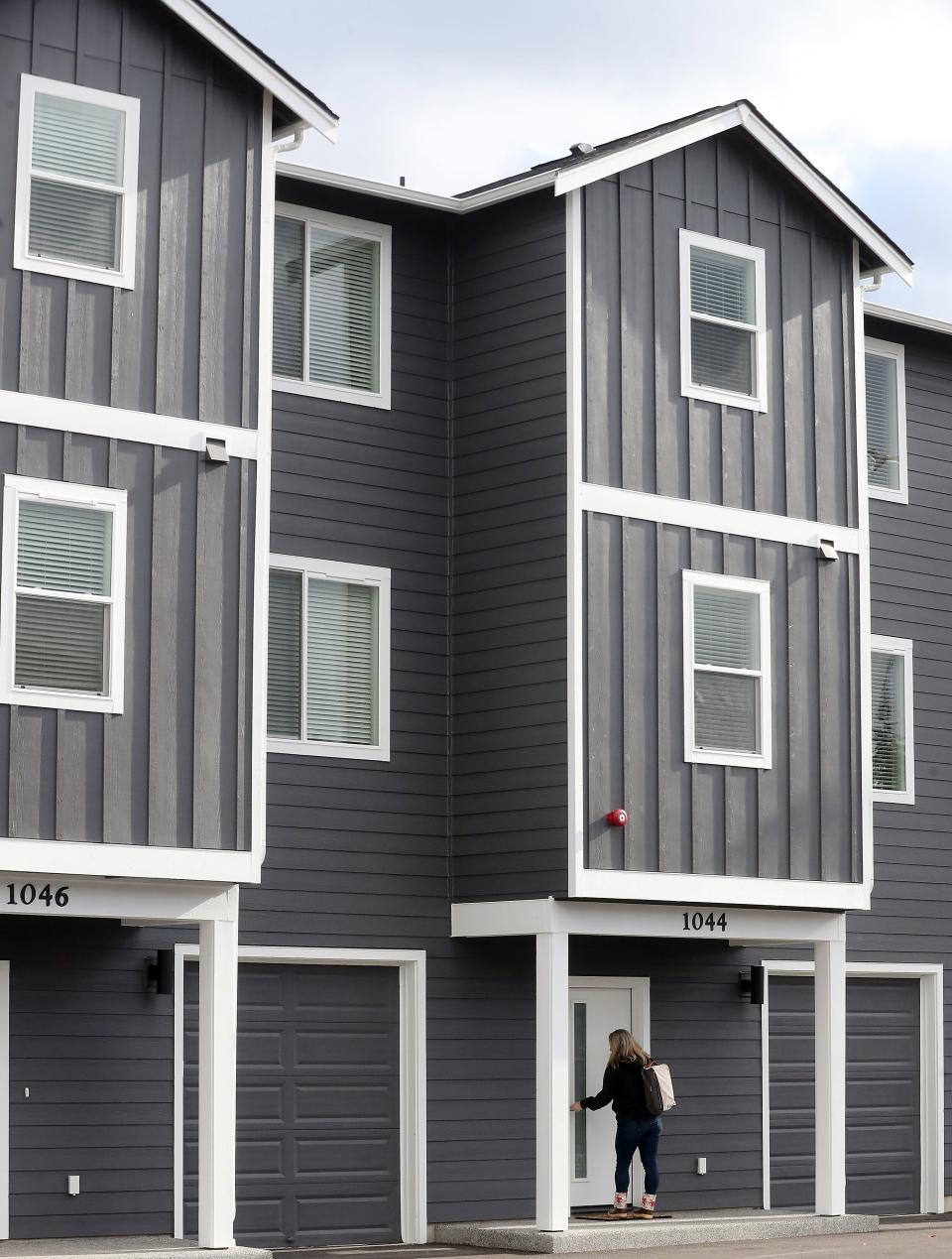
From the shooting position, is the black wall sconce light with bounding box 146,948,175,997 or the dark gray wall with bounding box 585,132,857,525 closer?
the black wall sconce light with bounding box 146,948,175,997

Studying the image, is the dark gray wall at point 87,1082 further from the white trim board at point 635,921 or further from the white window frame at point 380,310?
the white window frame at point 380,310

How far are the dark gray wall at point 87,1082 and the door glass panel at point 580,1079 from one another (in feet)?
13.1

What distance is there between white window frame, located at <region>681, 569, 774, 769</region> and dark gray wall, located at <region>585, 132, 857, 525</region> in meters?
0.67

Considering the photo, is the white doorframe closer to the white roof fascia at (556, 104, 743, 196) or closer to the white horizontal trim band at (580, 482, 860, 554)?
the white horizontal trim band at (580, 482, 860, 554)

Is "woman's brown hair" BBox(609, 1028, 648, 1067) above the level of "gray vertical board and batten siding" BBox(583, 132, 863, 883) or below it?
below

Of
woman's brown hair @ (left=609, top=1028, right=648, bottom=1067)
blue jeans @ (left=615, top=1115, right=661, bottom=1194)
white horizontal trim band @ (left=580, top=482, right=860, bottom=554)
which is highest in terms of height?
white horizontal trim band @ (left=580, top=482, right=860, bottom=554)

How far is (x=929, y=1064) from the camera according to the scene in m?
20.9

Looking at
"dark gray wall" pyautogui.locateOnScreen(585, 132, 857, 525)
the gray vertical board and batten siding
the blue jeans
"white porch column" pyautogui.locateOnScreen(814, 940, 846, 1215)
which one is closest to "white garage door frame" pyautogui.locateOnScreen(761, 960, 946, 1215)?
"white porch column" pyautogui.locateOnScreen(814, 940, 846, 1215)

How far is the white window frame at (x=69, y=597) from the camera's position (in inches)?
546

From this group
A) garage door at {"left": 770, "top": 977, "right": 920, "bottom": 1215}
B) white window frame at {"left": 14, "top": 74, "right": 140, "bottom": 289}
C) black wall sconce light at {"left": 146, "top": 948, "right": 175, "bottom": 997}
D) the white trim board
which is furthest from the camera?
garage door at {"left": 770, "top": 977, "right": 920, "bottom": 1215}

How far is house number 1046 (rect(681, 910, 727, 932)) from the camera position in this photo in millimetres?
17281

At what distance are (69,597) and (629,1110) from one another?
6.35m

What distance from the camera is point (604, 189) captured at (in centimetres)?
1727

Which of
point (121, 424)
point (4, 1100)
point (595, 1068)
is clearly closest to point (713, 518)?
point (595, 1068)
